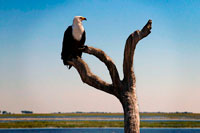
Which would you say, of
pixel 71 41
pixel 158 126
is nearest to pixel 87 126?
pixel 158 126

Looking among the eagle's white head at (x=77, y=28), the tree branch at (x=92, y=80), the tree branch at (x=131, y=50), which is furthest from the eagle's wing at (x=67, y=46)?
the tree branch at (x=131, y=50)

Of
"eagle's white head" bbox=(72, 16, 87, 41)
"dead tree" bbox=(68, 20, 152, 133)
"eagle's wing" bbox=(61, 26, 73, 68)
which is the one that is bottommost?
"dead tree" bbox=(68, 20, 152, 133)

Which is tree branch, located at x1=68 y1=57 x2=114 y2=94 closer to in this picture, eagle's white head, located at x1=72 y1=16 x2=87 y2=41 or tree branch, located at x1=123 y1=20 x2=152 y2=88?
tree branch, located at x1=123 y1=20 x2=152 y2=88

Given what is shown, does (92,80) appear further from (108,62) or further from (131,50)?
(131,50)

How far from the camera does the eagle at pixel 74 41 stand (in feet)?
20.0

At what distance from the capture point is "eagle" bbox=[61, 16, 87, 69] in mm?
6094

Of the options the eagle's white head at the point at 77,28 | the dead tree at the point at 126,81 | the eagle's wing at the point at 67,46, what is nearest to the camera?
the dead tree at the point at 126,81

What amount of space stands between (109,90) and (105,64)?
47 cm

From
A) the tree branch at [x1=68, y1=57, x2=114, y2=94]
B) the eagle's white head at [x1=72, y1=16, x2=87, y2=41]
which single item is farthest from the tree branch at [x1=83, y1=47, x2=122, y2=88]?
the eagle's white head at [x1=72, y1=16, x2=87, y2=41]

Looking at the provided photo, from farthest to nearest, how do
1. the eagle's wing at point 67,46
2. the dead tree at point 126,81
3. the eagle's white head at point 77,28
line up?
1. the eagle's wing at point 67,46
2. the eagle's white head at point 77,28
3. the dead tree at point 126,81

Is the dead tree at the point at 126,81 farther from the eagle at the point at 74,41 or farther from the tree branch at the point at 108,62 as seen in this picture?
the eagle at the point at 74,41

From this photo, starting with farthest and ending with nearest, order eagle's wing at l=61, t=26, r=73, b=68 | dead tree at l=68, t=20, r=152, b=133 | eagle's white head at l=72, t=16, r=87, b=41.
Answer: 1. eagle's wing at l=61, t=26, r=73, b=68
2. eagle's white head at l=72, t=16, r=87, b=41
3. dead tree at l=68, t=20, r=152, b=133

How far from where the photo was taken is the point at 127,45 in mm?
5664

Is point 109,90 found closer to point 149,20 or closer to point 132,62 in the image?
point 132,62
